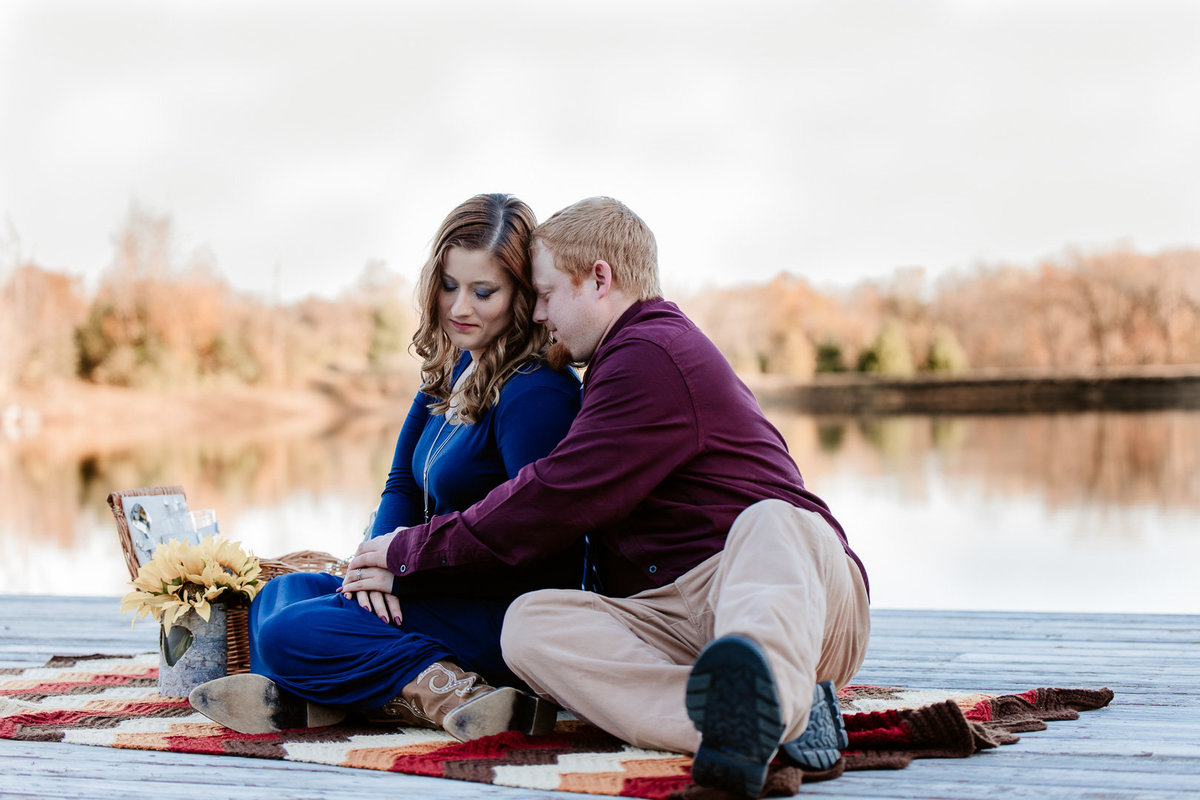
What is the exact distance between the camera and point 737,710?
4.73 feet

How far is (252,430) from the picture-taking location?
1862 centimetres

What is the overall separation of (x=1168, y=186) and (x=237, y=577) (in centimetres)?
1872

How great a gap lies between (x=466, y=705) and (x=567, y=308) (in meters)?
0.71

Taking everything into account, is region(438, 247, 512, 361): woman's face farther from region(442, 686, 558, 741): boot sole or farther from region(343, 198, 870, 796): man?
region(442, 686, 558, 741): boot sole

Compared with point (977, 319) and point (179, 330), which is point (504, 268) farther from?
point (977, 319)

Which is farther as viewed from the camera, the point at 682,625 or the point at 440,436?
the point at 440,436

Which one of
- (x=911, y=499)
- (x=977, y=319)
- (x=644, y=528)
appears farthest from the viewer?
(x=977, y=319)

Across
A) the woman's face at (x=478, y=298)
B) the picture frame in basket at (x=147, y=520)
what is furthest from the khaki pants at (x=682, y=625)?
the picture frame in basket at (x=147, y=520)

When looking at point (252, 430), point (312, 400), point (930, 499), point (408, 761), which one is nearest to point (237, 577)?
point (408, 761)

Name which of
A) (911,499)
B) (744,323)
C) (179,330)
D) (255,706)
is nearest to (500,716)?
(255,706)

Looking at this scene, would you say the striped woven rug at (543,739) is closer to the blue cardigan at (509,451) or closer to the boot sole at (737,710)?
the boot sole at (737,710)

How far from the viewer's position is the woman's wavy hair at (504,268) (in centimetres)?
209

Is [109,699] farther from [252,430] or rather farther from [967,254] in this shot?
[967,254]

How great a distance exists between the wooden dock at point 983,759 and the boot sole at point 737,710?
0.20 m
